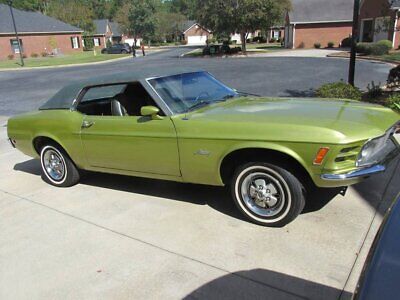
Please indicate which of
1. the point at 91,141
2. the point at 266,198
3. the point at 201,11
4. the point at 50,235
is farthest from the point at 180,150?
the point at 201,11

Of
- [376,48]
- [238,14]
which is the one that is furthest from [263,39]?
[376,48]

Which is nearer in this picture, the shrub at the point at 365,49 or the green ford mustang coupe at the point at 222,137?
the green ford mustang coupe at the point at 222,137

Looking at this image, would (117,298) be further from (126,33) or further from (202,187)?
(126,33)

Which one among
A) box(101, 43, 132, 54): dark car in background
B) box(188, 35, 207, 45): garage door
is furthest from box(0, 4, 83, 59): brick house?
box(188, 35, 207, 45): garage door

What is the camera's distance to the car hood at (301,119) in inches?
133

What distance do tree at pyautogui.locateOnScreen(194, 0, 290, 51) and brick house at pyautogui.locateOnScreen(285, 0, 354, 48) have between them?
8406mm

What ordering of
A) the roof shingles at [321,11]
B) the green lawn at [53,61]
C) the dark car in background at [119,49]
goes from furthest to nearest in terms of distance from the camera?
the dark car in background at [119,49], the roof shingles at [321,11], the green lawn at [53,61]

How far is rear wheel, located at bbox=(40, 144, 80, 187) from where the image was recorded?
207 inches

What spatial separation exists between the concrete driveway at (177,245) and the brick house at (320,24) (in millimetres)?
41938

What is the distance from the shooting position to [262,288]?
297 cm

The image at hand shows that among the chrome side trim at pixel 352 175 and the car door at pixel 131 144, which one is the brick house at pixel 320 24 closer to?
the car door at pixel 131 144

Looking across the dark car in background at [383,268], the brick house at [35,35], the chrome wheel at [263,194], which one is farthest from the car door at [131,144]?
the brick house at [35,35]

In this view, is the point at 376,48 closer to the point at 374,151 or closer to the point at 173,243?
the point at 374,151

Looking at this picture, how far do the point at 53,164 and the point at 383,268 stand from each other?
4.82 meters
